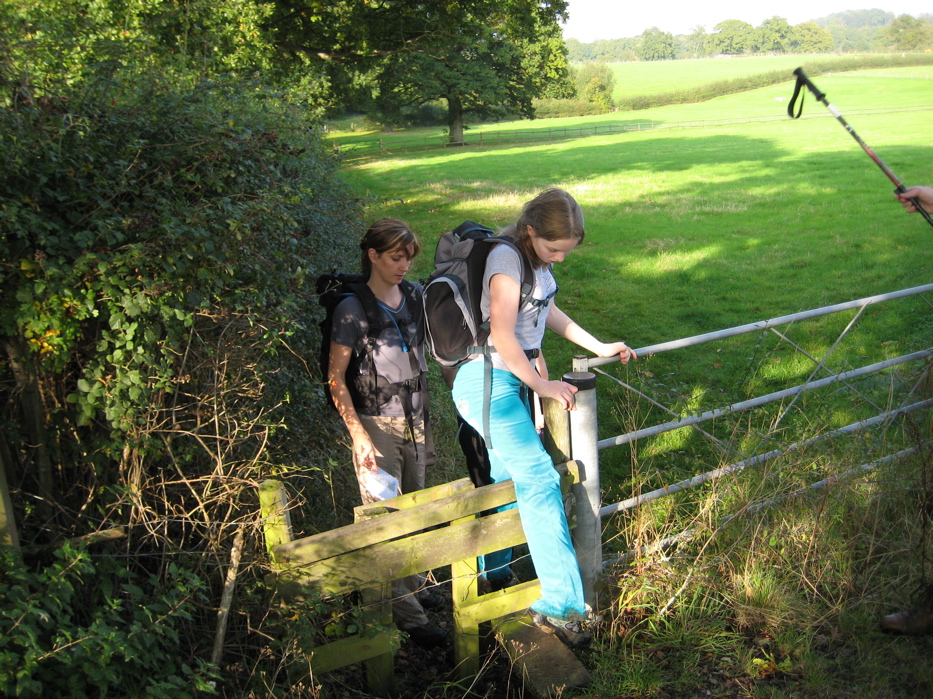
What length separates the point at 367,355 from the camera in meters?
3.59

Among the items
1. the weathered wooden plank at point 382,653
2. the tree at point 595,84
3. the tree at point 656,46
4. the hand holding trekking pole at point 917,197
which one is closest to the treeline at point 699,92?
the tree at point 595,84

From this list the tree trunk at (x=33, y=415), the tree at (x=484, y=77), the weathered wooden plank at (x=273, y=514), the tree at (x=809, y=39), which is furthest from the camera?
the tree at (x=809, y=39)

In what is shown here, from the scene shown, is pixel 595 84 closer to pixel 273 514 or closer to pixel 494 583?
pixel 494 583

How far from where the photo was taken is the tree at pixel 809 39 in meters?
122

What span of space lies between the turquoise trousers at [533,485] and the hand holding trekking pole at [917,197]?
105 inches

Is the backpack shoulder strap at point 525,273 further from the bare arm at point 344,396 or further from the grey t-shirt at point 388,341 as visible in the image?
the bare arm at point 344,396

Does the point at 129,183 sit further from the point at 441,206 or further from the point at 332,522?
the point at 441,206

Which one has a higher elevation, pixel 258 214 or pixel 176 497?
pixel 258 214

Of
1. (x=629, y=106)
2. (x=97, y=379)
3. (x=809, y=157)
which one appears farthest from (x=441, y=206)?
(x=629, y=106)

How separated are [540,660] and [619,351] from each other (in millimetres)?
1429

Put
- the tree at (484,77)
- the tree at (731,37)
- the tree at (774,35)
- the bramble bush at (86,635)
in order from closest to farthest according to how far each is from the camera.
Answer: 1. the bramble bush at (86,635)
2. the tree at (484,77)
3. the tree at (774,35)
4. the tree at (731,37)

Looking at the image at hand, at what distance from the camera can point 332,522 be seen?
4.39 m

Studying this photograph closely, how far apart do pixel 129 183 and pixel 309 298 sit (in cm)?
199

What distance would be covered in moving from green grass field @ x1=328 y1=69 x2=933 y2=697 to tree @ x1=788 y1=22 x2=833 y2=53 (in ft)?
362
